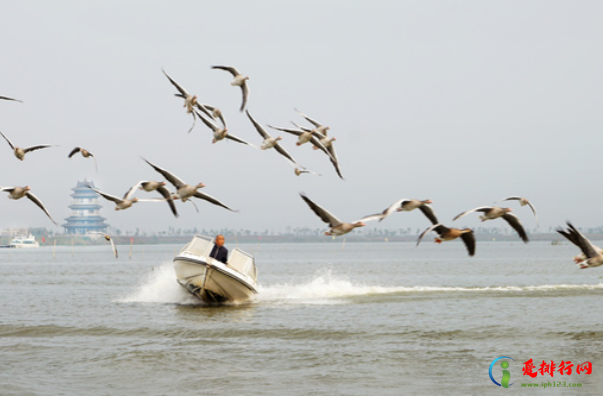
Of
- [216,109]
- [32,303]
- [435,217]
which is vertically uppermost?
[216,109]

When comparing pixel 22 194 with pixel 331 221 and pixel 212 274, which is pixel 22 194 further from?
pixel 212 274

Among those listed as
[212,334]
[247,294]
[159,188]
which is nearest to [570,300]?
[247,294]

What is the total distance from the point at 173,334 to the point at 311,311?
8.38 metres

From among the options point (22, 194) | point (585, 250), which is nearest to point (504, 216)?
point (585, 250)

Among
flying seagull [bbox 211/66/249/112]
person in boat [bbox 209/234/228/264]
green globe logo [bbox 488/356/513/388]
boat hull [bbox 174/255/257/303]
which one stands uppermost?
flying seagull [bbox 211/66/249/112]

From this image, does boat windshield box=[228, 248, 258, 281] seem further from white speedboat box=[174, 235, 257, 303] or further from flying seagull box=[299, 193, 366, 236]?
flying seagull box=[299, 193, 366, 236]

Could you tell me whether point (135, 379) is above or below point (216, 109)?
below

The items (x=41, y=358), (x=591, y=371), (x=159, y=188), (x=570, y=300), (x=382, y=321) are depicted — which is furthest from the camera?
(x=570, y=300)

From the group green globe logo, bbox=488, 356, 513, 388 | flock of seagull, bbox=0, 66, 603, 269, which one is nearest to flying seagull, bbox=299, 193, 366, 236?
flock of seagull, bbox=0, 66, 603, 269

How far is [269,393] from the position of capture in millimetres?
16844

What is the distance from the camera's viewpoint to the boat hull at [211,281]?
31375mm

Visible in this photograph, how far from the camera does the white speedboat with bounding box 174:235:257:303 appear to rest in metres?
31.5

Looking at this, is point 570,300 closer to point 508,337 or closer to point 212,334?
point 508,337

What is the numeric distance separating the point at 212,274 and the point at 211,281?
1.34ft
